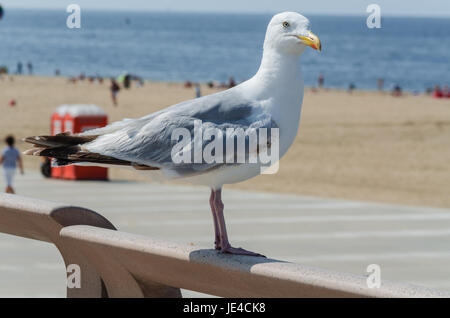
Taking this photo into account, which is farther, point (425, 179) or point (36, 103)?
point (36, 103)

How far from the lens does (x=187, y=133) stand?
2.96 meters

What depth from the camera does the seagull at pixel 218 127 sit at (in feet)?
9.36

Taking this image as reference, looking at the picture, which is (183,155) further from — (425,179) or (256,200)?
(425,179)

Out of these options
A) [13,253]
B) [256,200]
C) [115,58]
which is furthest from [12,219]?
[115,58]

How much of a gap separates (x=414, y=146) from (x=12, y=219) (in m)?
24.4

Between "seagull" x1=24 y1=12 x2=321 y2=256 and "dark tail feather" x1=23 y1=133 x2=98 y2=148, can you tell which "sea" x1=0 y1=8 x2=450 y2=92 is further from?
"dark tail feather" x1=23 y1=133 x2=98 y2=148

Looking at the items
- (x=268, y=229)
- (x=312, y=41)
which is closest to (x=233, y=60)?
(x=268, y=229)

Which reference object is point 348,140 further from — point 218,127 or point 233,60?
point 233,60

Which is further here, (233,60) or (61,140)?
(233,60)

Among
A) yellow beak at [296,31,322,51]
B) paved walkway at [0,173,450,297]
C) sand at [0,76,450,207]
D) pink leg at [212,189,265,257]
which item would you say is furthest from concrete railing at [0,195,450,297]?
sand at [0,76,450,207]

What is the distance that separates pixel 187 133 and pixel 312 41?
557 millimetres

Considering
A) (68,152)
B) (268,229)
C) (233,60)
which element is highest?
(68,152)

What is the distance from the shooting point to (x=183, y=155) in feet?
9.51

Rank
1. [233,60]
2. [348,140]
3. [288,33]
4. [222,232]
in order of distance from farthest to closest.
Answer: [233,60]
[348,140]
[222,232]
[288,33]
